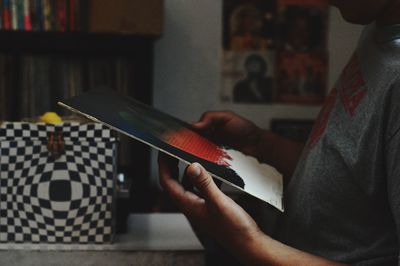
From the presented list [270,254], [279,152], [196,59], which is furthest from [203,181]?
[196,59]

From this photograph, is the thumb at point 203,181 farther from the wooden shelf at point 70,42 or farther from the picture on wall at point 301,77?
the picture on wall at point 301,77

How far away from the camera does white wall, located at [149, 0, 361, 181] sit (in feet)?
10.1

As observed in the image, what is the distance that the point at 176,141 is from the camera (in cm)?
98

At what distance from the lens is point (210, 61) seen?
3125 mm

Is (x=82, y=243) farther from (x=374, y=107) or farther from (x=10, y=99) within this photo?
(x=10, y=99)

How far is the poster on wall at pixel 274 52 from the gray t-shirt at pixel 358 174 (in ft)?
6.88

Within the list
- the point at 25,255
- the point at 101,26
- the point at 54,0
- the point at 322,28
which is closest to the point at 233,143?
the point at 25,255

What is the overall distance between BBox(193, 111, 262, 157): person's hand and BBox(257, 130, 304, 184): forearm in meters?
0.02

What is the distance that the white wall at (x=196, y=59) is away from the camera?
3078 mm

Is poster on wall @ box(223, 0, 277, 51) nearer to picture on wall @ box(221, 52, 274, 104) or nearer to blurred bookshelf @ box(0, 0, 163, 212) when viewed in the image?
picture on wall @ box(221, 52, 274, 104)

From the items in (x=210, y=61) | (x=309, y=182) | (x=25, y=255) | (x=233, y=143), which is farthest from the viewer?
(x=210, y=61)

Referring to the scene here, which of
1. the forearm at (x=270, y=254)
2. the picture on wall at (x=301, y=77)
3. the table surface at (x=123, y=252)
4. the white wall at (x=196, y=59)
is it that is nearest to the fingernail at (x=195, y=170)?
the forearm at (x=270, y=254)

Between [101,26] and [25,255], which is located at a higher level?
[101,26]

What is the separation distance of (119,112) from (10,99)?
196cm
